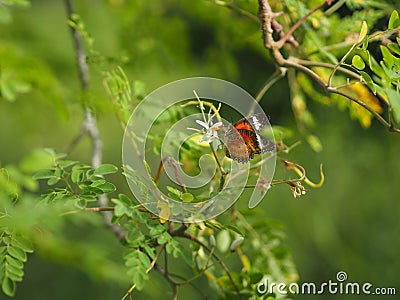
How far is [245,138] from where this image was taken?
22.4 inches

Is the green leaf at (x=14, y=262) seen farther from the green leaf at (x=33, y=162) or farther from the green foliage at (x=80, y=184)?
the green leaf at (x=33, y=162)

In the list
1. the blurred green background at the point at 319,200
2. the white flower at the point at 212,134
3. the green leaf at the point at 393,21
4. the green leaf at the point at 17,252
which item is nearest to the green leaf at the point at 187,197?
the white flower at the point at 212,134

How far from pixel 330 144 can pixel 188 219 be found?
1398 mm

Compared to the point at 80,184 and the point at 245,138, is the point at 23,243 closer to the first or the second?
the point at 80,184

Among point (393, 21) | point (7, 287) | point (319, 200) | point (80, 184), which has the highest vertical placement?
point (319, 200)

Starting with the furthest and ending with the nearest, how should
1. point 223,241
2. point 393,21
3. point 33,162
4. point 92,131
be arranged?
point 92,131 < point 223,241 < point 393,21 < point 33,162

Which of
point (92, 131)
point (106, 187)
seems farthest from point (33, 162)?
point (92, 131)

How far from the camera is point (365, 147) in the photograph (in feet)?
6.19

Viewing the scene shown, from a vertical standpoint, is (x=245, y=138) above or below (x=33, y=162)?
above

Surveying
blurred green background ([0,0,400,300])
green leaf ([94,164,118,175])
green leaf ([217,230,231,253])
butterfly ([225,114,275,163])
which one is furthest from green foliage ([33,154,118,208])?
blurred green background ([0,0,400,300])

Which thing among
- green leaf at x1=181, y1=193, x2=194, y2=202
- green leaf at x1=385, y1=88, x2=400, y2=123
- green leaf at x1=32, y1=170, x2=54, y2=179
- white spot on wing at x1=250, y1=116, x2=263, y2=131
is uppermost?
white spot on wing at x1=250, y1=116, x2=263, y2=131

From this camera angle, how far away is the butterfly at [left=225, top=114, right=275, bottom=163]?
56 centimetres

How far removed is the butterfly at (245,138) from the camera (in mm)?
564

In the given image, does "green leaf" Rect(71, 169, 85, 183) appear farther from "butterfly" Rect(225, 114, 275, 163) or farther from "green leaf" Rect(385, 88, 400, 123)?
"green leaf" Rect(385, 88, 400, 123)
